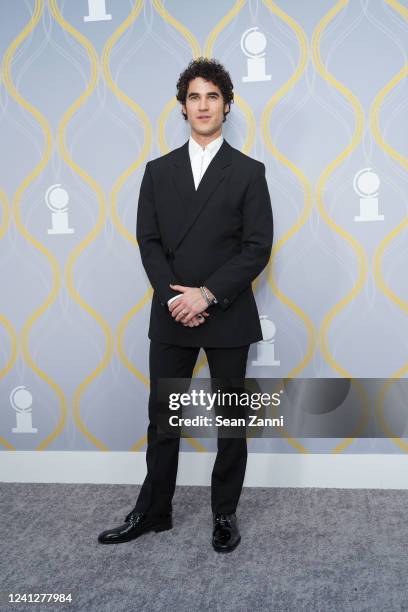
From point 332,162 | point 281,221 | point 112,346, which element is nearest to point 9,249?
point 112,346

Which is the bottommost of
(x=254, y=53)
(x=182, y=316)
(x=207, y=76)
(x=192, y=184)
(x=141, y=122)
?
(x=182, y=316)

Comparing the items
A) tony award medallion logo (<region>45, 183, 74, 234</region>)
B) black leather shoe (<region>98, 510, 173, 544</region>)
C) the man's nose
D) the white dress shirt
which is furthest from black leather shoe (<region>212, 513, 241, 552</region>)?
the man's nose

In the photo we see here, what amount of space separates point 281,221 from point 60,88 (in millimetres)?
1052

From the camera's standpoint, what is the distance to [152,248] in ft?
6.53

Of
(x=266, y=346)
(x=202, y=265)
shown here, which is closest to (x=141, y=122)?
(x=202, y=265)

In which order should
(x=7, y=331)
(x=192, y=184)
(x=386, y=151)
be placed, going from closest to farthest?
(x=192, y=184)
(x=386, y=151)
(x=7, y=331)

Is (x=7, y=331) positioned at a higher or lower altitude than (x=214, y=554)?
higher

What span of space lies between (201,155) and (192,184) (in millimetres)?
135

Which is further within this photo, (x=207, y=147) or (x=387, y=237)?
(x=387, y=237)

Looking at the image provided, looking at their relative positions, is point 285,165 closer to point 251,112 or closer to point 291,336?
point 251,112

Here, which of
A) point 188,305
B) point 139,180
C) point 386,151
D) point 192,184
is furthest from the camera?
point 139,180

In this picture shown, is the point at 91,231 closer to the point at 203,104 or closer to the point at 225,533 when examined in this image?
the point at 203,104

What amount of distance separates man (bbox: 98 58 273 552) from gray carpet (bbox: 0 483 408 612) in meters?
0.11

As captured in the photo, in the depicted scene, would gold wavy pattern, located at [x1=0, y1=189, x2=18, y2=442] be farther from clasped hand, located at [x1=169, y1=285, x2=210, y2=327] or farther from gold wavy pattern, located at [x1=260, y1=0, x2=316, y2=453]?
gold wavy pattern, located at [x1=260, y1=0, x2=316, y2=453]
